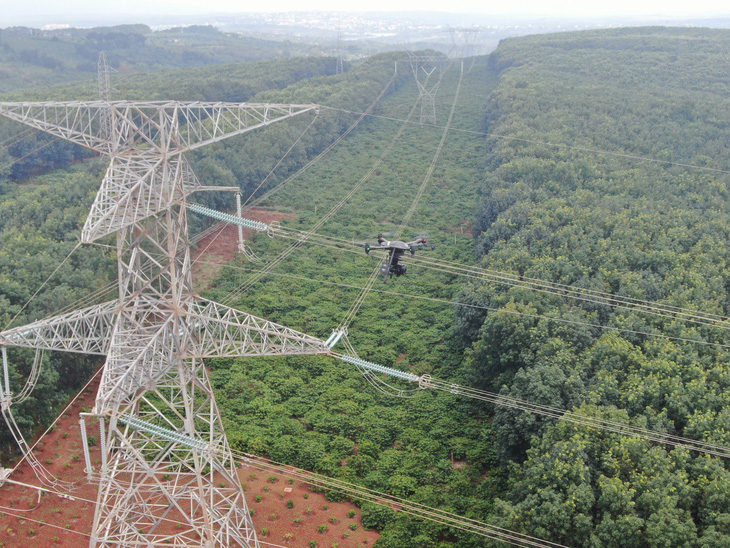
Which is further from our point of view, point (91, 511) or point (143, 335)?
point (91, 511)

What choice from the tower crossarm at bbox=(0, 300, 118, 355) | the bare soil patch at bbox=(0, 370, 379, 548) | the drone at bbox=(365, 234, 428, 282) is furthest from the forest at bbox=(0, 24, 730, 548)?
the tower crossarm at bbox=(0, 300, 118, 355)

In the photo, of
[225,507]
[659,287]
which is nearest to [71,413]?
[225,507]

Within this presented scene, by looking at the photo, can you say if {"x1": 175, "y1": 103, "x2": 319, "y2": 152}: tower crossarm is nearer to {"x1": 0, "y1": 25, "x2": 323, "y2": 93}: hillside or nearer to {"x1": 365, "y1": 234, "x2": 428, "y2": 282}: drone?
{"x1": 365, "y1": 234, "x2": 428, "y2": 282}: drone

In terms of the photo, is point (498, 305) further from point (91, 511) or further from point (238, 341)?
point (91, 511)

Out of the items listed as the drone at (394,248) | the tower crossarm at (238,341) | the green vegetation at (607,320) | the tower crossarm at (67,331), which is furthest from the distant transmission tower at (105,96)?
the green vegetation at (607,320)

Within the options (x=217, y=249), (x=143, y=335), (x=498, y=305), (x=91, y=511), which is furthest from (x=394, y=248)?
(x=217, y=249)

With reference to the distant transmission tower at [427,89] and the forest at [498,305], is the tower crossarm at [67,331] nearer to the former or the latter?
the forest at [498,305]
